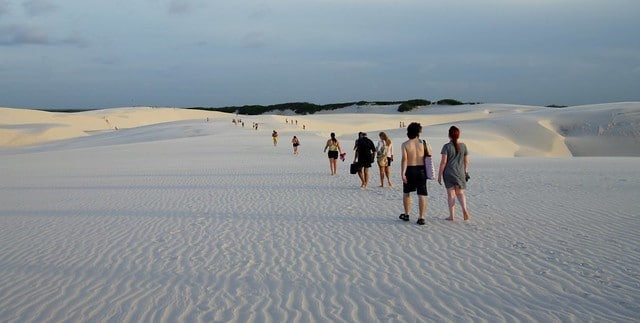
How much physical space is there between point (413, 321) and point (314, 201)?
758 centimetres

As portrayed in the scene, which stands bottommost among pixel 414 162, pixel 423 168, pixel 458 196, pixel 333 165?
pixel 333 165

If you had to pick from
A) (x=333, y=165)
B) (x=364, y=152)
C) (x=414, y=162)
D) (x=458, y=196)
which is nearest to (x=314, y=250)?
(x=414, y=162)

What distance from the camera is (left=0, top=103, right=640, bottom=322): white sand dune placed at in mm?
5340

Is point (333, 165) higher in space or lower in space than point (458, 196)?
lower

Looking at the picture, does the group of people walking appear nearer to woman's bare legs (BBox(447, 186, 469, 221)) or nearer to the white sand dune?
woman's bare legs (BBox(447, 186, 469, 221))

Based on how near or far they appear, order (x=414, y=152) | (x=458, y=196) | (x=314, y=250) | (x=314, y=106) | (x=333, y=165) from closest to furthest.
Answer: (x=314, y=250)
(x=414, y=152)
(x=458, y=196)
(x=333, y=165)
(x=314, y=106)

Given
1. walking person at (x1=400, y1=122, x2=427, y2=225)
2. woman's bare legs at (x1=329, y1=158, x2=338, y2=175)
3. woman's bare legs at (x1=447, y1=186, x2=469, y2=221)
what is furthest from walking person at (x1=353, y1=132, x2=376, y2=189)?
walking person at (x1=400, y1=122, x2=427, y2=225)

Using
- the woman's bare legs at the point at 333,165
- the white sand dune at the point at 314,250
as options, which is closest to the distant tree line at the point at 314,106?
the woman's bare legs at the point at 333,165

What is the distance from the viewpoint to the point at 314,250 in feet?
25.1

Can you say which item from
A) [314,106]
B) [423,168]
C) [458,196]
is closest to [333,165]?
[458,196]

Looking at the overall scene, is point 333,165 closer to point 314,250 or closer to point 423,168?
point 423,168

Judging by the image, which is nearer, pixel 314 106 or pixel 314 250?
pixel 314 250

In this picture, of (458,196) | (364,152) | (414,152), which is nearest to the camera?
(414,152)

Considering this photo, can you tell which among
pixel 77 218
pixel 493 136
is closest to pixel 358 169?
pixel 77 218
